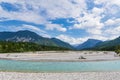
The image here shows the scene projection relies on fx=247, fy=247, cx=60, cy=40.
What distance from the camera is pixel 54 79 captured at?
31.1 metres

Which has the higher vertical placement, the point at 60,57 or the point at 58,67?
the point at 60,57

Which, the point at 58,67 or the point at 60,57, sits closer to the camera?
the point at 58,67

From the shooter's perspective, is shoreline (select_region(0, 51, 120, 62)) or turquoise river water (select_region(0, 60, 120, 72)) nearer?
turquoise river water (select_region(0, 60, 120, 72))

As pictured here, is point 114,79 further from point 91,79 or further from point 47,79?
point 47,79

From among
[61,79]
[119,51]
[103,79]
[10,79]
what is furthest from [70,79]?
[119,51]

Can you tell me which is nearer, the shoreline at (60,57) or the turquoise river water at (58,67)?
the turquoise river water at (58,67)

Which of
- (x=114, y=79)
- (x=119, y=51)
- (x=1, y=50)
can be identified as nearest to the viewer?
(x=114, y=79)

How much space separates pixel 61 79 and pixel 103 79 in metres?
5.21

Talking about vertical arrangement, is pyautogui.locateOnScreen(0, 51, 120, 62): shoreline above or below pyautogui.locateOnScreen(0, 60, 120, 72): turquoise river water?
above

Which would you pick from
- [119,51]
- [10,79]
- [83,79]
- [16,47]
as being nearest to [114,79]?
[83,79]

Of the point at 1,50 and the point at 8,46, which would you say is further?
the point at 8,46

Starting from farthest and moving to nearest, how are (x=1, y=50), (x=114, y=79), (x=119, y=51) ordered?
(x=1, y=50) < (x=119, y=51) < (x=114, y=79)

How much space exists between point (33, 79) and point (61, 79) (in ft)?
11.5

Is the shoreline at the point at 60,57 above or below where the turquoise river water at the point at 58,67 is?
above
